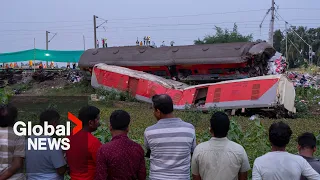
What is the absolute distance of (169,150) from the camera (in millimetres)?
3707

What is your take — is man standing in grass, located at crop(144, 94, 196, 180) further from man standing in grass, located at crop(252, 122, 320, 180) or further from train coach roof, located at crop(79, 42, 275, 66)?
train coach roof, located at crop(79, 42, 275, 66)

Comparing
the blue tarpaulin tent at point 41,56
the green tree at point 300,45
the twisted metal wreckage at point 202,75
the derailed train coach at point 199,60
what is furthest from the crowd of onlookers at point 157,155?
the green tree at point 300,45

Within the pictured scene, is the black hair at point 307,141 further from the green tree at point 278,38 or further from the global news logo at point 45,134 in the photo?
the green tree at point 278,38

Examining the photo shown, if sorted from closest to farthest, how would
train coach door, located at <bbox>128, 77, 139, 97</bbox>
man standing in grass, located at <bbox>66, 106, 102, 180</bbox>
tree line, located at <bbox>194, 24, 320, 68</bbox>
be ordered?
1. man standing in grass, located at <bbox>66, 106, 102, 180</bbox>
2. train coach door, located at <bbox>128, 77, 139, 97</bbox>
3. tree line, located at <bbox>194, 24, 320, 68</bbox>

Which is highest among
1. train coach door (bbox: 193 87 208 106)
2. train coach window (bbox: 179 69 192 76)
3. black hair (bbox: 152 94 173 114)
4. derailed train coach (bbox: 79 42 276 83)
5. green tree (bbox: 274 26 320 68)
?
green tree (bbox: 274 26 320 68)

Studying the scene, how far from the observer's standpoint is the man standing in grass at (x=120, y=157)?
3467mm

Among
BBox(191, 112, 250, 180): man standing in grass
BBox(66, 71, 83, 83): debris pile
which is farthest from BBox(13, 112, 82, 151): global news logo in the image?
BBox(66, 71, 83, 83): debris pile

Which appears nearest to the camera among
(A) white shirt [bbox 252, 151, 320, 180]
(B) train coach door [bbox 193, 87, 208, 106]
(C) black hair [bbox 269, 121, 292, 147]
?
(A) white shirt [bbox 252, 151, 320, 180]

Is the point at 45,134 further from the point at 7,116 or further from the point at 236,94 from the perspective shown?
the point at 236,94

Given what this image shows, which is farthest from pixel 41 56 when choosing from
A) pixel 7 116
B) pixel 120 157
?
pixel 120 157

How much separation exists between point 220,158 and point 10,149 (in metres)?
1.90

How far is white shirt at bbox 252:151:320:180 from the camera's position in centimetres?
332

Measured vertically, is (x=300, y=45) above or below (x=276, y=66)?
above

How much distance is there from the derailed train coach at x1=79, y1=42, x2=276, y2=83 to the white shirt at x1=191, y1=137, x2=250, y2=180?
14237 millimetres
